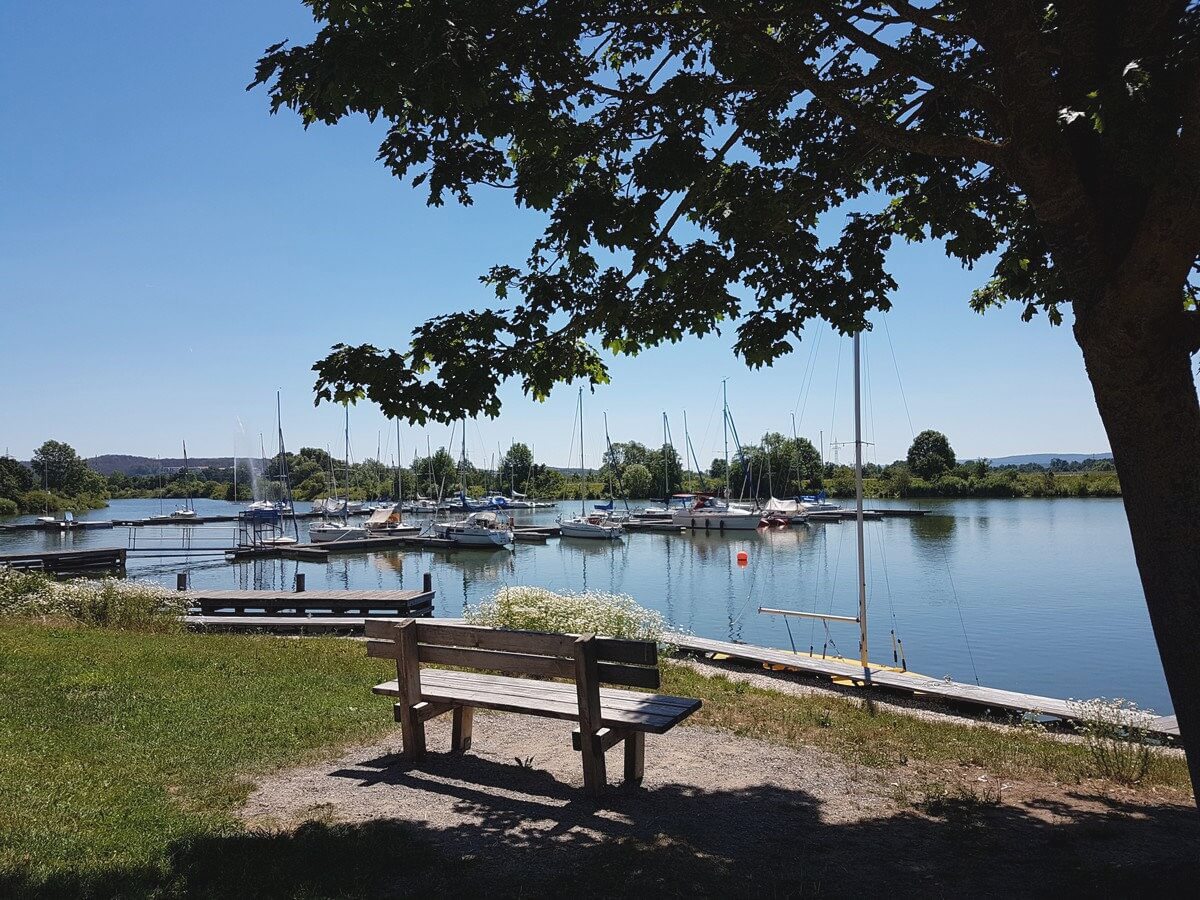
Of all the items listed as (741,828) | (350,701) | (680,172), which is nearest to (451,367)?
(680,172)

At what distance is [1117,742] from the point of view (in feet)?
23.9

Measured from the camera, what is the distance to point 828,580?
126ft

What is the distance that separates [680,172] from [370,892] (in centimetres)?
471

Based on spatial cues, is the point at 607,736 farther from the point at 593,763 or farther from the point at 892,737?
the point at 892,737

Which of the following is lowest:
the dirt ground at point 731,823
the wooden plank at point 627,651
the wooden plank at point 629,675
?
the dirt ground at point 731,823

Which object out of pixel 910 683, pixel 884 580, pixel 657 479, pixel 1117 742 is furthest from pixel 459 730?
pixel 657 479

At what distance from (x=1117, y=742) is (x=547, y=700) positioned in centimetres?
524

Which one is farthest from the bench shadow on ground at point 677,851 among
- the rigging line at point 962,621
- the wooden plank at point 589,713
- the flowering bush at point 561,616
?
the rigging line at point 962,621

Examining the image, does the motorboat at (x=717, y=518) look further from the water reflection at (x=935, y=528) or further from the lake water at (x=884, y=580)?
the water reflection at (x=935, y=528)

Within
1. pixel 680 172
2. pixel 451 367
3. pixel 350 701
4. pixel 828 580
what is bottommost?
pixel 828 580

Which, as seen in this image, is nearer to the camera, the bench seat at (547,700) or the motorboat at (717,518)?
the bench seat at (547,700)

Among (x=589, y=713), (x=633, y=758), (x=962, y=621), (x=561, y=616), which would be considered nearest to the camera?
(x=589, y=713)

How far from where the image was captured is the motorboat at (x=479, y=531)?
5612cm

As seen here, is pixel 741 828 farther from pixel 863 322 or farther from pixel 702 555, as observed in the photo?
pixel 702 555
